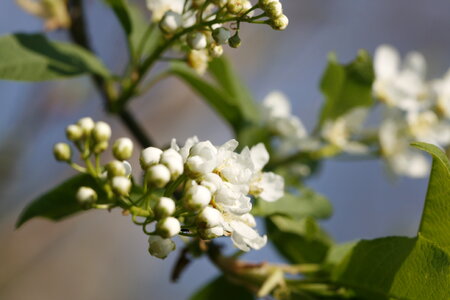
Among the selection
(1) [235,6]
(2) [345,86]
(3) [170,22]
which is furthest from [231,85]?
(1) [235,6]

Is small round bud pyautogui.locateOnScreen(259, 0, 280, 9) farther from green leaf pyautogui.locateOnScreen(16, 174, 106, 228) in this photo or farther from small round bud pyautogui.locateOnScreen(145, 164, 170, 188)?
green leaf pyautogui.locateOnScreen(16, 174, 106, 228)

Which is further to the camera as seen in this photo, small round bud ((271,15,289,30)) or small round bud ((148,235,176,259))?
small round bud ((271,15,289,30))

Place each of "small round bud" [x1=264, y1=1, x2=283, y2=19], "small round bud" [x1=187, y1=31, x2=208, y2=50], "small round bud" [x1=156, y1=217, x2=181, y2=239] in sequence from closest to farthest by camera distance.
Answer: "small round bud" [x1=156, y1=217, x2=181, y2=239] < "small round bud" [x1=264, y1=1, x2=283, y2=19] < "small round bud" [x1=187, y1=31, x2=208, y2=50]

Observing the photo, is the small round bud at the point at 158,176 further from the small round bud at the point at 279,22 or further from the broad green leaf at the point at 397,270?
the broad green leaf at the point at 397,270

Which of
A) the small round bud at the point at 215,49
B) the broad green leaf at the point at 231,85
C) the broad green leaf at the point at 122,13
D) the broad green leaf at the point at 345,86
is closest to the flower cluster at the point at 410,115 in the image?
the broad green leaf at the point at 345,86

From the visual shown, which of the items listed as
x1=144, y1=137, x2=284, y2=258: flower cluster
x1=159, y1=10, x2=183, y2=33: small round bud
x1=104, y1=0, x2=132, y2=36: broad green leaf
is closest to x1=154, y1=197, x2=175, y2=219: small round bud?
x1=144, y1=137, x2=284, y2=258: flower cluster

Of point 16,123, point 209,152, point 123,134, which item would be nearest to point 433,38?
point 123,134
